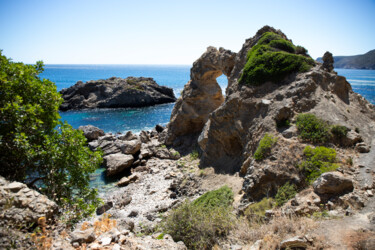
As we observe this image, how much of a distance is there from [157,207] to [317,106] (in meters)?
Result: 15.4

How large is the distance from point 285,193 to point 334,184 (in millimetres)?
2643

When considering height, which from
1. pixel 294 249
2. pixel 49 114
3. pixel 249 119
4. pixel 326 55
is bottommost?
pixel 294 249

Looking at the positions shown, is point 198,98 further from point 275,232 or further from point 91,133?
point 275,232

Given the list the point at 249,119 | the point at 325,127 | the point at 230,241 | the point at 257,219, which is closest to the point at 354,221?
the point at 257,219

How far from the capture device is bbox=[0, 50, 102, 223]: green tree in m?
9.05

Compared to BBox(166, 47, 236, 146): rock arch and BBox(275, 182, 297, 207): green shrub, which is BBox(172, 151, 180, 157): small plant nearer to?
BBox(166, 47, 236, 146): rock arch

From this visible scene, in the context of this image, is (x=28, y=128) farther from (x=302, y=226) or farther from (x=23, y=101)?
(x=302, y=226)

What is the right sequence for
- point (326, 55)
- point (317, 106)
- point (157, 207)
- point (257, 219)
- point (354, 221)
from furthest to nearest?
point (326, 55), point (157, 207), point (317, 106), point (257, 219), point (354, 221)

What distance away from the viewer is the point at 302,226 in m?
9.16

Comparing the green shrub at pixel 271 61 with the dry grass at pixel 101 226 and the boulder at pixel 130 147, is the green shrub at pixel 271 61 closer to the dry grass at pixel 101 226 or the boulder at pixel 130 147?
the boulder at pixel 130 147

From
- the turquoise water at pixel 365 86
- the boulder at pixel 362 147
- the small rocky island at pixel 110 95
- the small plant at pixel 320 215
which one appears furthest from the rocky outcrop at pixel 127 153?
the turquoise water at pixel 365 86

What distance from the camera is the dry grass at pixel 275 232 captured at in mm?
8836

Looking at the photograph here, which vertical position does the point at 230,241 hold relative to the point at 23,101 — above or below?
below

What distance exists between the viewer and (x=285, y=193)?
1327cm
